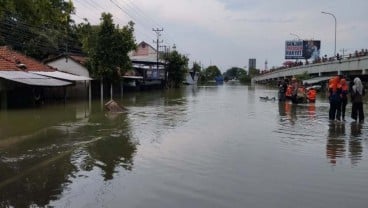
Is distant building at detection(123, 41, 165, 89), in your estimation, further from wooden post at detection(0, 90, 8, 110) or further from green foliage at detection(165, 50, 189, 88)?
wooden post at detection(0, 90, 8, 110)

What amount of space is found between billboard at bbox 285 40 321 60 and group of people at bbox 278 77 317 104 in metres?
67.8

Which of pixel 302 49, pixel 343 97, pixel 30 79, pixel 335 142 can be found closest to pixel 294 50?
pixel 302 49

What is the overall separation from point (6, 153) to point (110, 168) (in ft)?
11.2

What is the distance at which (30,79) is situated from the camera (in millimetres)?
26359

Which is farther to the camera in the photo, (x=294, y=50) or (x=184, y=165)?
(x=294, y=50)

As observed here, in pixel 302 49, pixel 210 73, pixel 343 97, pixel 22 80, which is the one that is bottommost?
pixel 343 97

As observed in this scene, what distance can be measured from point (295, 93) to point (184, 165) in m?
22.5

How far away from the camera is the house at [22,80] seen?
1016 inches

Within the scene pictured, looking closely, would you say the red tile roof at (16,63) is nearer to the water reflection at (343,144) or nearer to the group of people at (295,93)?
the group of people at (295,93)

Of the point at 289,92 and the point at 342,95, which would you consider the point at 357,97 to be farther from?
the point at 289,92

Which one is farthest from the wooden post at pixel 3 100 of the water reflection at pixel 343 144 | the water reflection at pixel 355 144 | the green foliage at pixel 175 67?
the green foliage at pixel 175 67

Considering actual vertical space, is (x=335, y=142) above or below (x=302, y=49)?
below

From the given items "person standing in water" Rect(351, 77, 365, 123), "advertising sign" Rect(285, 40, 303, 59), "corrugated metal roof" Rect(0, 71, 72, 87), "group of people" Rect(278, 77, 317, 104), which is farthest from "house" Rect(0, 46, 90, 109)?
"advertising sign" Rect(285, 40, 303, 59)

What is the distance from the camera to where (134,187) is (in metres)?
8.51
